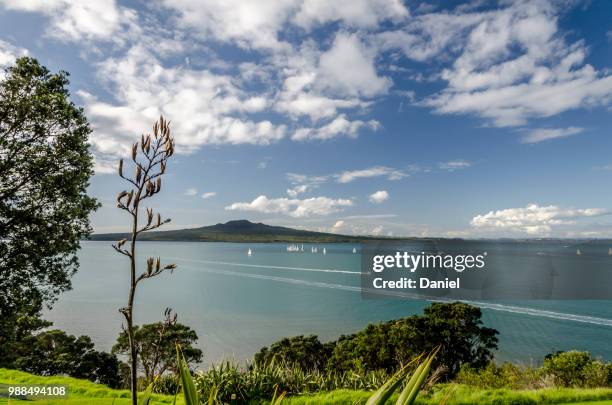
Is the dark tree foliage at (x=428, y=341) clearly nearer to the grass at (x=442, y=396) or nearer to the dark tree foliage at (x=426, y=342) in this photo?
the dark tree foliage at (x=426, y=342)

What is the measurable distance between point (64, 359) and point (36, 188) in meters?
17.8

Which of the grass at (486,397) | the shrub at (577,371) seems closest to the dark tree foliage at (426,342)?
the shrub at (577,371)

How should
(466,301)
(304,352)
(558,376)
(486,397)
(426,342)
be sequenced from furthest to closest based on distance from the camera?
(466,301) → (304,352) → (426,342) → (558,376) → (486,397)

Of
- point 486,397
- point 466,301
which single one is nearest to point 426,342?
point 486,397

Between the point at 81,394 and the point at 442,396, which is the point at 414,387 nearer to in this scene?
the point at 442,396

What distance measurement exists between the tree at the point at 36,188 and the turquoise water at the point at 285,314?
1021 inches

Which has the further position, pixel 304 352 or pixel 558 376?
pixel 304 352

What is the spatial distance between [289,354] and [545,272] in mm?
79481

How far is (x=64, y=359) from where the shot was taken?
75.0ft

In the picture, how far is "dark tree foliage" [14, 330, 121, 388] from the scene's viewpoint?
73.7 ft

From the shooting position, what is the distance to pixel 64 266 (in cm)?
1017

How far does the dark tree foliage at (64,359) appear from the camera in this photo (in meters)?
22.5

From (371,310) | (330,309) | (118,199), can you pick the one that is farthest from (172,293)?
(118,199)

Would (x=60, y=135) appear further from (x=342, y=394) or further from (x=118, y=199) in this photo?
(x=118, y=199)
